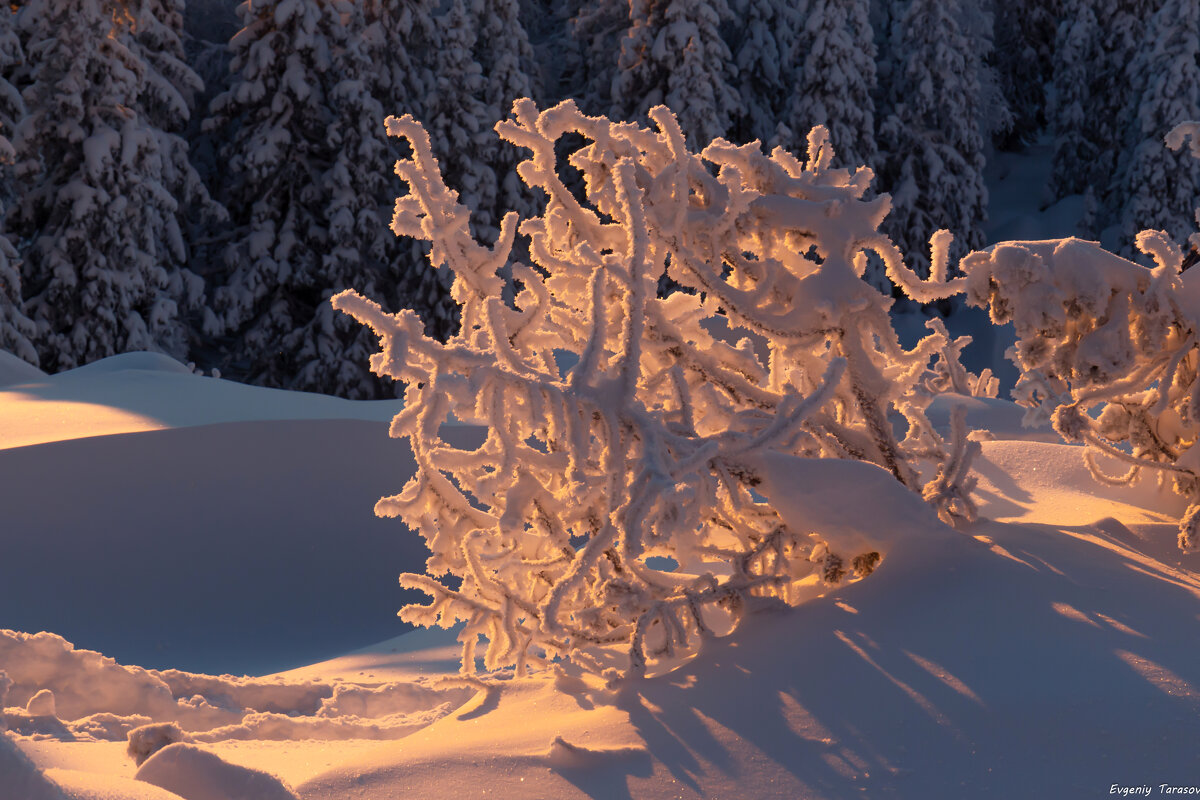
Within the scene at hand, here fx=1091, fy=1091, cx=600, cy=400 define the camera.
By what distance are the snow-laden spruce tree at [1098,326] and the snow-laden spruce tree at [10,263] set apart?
15405mm

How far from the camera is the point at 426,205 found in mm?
3609

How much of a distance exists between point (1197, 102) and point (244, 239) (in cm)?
2077

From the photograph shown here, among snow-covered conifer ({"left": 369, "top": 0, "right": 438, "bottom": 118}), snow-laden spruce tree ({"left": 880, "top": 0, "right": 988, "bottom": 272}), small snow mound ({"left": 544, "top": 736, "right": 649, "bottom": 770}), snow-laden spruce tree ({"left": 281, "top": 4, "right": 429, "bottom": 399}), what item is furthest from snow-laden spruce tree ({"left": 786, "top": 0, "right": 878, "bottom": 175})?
small snow mound ({"left": 544, "top": 736, "right": 649, "bottom": 770})

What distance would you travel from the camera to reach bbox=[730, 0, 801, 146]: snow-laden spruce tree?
25.9 meters

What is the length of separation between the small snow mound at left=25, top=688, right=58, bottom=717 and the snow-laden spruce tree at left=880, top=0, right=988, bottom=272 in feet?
76.4

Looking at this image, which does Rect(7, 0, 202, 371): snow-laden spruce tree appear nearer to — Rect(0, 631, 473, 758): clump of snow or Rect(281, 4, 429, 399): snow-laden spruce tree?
Rect(281, 4, 429, 399): snow-laden spruce tree

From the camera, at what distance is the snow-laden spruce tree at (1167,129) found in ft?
78.5

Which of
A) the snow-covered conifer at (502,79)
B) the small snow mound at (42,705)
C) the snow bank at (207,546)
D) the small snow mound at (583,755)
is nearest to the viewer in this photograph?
the small snow mound at (583,755)

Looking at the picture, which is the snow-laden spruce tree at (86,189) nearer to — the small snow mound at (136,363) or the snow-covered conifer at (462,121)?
the snow-covered conifer at (462,121)

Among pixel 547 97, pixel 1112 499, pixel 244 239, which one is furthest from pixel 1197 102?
pixel 1112 499

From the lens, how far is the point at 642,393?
12.3ft

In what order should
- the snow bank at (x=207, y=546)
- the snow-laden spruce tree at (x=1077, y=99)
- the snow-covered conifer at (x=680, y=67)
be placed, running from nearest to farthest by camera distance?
the snow bank at (x=207, y=546) < the snow-covered conifer at (x=680, y=67) < the snow-laden spruce tree at (x=1077, y=99)

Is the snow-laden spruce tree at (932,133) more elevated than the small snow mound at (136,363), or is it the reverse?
the snow-laden spruce tree at (932,133)

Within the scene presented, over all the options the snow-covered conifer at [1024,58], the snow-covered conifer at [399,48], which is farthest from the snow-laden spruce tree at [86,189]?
the snow-covered conifer at [1024,58]
